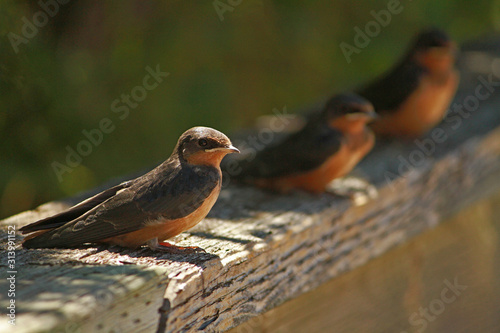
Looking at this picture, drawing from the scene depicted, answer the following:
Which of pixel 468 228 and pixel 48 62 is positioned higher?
pixel 48 62

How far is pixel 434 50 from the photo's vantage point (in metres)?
5.31

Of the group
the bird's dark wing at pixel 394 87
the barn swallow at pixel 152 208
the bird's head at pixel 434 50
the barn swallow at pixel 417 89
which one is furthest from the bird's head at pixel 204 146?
the bird's head at pixel 434 50

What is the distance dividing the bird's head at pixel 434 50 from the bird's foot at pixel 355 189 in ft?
5.82

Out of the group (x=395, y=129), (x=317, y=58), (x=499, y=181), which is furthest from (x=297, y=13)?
(x=499, y=181)

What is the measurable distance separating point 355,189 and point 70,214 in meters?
1.80

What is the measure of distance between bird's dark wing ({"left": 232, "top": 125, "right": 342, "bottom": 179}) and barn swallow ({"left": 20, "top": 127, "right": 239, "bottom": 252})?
1247 millimetres

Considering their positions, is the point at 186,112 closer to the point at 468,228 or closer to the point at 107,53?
the point at 107,53

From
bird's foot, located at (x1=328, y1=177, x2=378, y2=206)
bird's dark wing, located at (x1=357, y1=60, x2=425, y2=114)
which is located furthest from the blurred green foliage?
bird's foot, located at (x1=328, y1=177, x2=378, y2=206)

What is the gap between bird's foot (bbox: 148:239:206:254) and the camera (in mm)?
2508

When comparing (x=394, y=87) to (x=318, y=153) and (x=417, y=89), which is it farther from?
(x=318, y=153)

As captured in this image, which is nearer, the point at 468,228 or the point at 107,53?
the point at 468,228

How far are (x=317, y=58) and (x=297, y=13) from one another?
0.69 m

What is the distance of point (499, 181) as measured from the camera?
4.57m

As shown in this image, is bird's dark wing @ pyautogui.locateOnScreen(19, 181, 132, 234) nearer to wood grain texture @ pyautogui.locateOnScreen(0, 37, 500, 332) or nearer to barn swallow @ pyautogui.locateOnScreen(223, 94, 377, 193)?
wood grain texture @ pyautogui.locateOnScreen(0, 37, 500, 332)
